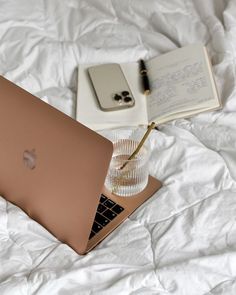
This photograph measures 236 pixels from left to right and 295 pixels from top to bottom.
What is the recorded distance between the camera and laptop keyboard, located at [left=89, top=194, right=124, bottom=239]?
2.93 feet

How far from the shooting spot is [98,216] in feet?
3.00

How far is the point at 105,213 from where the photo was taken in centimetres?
92

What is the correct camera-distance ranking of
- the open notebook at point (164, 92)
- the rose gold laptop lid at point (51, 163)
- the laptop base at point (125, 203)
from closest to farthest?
1. the rose gold laptop lid at point (51, 163)
2. the laptop base at point (125, 203)
3. the open notebook at point (164, 92)

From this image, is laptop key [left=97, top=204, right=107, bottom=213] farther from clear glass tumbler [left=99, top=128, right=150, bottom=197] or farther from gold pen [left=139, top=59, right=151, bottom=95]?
gold pen [left=139, top=59, right=151, bottom=95]

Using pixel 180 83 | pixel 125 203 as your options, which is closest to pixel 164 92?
pixel 180 83

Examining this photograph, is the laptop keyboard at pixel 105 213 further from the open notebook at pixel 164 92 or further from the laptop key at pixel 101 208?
the open notebook at pixel 164 92

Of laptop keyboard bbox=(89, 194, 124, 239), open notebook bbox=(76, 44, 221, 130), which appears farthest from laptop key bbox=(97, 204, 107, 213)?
open notebook bbox=(76, 44, 221, 130)

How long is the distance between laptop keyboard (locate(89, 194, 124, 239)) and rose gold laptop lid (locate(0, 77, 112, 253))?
61 mm

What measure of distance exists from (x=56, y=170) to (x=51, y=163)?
0.01 metres

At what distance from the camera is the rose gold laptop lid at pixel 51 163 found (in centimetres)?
77

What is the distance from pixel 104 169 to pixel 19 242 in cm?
22

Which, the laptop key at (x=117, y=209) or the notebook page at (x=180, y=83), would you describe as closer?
the laptop key at (x=117, y=209)

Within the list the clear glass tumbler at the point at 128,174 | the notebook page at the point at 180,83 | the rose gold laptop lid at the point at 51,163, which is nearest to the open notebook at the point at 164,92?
the notebook page at the point at 180,83

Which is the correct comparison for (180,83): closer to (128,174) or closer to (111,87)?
(111,87)
